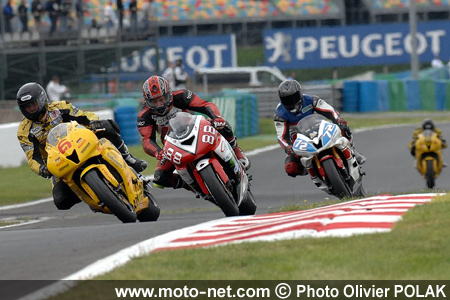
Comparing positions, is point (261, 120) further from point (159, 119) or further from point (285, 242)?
point (285, 242)

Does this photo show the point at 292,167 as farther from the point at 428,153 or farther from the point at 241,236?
the point at 428,153

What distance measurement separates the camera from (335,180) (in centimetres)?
1109

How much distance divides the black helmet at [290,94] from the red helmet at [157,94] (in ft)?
4.76

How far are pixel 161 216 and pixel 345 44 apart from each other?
33088mm

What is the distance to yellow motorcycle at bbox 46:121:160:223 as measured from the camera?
379 inches

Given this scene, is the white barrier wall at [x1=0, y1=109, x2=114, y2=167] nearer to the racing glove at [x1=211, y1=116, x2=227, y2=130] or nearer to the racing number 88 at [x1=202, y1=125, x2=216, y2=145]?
the racing glove at [x1=211, y1=116, x2=227, y2=130]

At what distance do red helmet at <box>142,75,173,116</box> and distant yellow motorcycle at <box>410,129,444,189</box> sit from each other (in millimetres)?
6311

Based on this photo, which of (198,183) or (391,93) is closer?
(198,183)

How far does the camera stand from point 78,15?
32.5 m

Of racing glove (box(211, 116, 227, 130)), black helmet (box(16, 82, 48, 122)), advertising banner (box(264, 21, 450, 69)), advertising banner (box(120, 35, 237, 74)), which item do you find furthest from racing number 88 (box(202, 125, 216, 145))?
advertising banner (box(264, 21, 450, 69))

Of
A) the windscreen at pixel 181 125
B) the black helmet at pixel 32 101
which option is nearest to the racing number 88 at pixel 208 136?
the windscreen at pixel 181 125

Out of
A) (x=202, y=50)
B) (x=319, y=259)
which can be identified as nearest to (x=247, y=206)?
(x=319, y=259)

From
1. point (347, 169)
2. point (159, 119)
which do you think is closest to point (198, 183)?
point (159, 119)

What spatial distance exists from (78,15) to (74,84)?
2.91m
